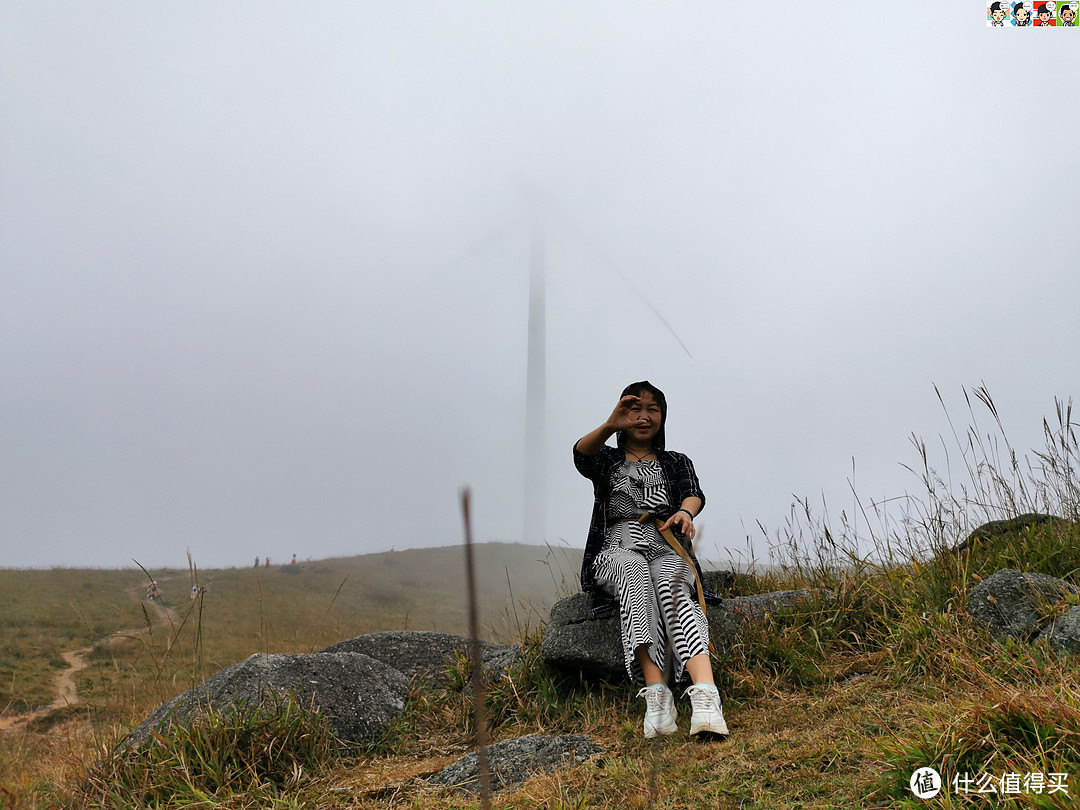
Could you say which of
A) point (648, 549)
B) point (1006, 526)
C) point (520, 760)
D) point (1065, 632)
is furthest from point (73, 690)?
point (1006, 526)

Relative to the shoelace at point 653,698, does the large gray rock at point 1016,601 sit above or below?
above

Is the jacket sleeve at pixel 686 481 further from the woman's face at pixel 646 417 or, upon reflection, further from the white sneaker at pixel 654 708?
the white sneaker at pixel 654 708

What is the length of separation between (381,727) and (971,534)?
4807 millimetres

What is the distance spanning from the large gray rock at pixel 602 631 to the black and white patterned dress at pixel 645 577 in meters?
0.17

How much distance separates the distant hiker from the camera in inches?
164

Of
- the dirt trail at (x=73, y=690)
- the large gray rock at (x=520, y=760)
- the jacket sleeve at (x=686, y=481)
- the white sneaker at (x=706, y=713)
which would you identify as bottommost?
the large gray rock at (x=520, y=760)

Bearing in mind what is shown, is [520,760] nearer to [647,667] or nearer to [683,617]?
[647,667]

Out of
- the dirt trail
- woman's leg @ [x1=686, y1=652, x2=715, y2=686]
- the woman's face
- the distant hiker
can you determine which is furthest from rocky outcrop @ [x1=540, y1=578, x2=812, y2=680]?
the dirt trail

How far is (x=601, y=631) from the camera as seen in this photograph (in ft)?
16.1

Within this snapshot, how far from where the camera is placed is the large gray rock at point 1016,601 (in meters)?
4.08

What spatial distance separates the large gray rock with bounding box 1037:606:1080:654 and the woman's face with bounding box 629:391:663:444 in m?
2.59

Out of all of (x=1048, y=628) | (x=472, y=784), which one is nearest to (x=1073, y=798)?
(x=1048, y=628)

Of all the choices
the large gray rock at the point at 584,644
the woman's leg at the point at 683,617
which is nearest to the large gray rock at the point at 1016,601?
the woman's leg at the point at 683,617

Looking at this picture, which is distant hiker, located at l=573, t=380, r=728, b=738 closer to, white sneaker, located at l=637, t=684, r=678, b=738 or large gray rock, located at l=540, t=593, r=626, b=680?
white sneaker, located at l=637, t=684, r=678, b=738
